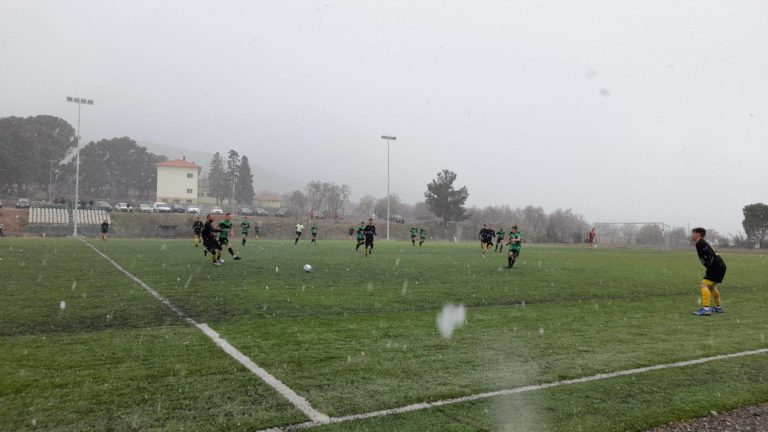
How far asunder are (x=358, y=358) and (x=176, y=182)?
318ft

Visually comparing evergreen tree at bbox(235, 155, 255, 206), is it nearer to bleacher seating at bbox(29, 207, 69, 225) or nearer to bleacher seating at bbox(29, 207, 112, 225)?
bleacher seating at bbox(29, 207, 112, 225)

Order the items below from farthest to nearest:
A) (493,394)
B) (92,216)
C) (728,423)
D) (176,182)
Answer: (176,182), (92,216), (493,394), (728,423)

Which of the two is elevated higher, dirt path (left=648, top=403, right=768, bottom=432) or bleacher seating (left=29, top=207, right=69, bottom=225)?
bleacher seating (left=29, top=207, right=69, bottom=225)

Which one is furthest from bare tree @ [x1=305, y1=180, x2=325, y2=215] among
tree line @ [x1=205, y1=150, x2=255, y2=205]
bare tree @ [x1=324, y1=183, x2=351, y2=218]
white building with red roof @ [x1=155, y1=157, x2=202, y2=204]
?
white building with red roof @ [x1=155, y1=157, x2=202, y2=204]

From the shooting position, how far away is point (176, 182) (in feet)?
309

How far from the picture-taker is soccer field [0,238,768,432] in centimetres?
422

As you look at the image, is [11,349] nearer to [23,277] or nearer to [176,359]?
[176,359]

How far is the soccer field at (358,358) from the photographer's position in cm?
422

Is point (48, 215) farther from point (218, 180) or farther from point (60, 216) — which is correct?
point (218, 180)

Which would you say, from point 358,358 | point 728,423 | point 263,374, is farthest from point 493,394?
point 263,374

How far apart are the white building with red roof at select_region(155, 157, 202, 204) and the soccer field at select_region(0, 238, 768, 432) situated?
87.4 m

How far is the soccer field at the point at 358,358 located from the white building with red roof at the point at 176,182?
87430mm

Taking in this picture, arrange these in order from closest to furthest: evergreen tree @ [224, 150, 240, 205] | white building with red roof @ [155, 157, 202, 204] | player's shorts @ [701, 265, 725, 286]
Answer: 1. player's shorts @ [701, 265, 725, 286]
2. white building with red roof @ [155, 157, 202, 204]
3. evergreen tree @ [224, 150, 240, 205]

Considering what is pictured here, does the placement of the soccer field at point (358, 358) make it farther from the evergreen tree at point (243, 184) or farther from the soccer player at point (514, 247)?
the evergreen tree at point (243, 184)
